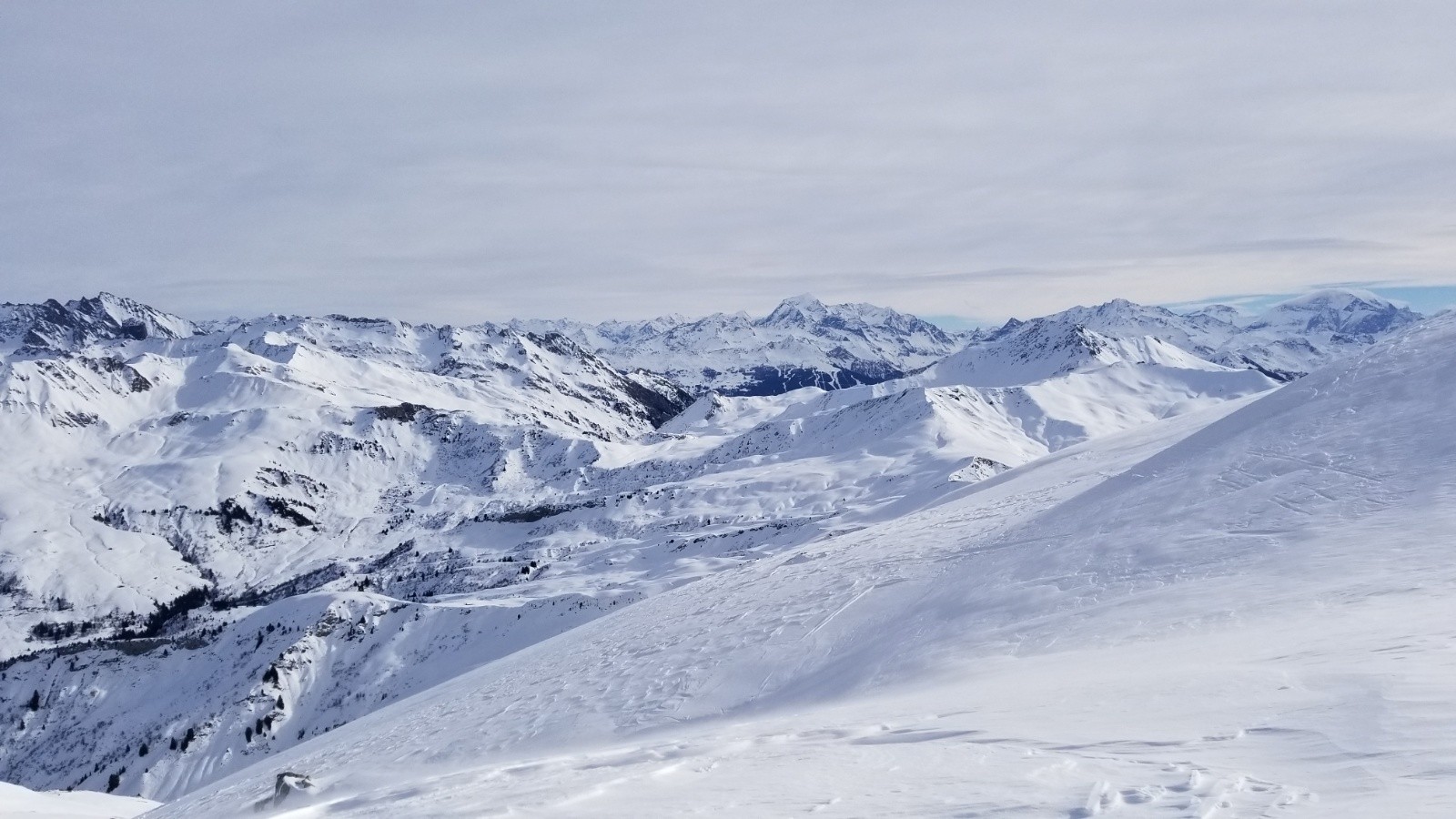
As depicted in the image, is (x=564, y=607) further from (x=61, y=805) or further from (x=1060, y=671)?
(x=1060, y=671)

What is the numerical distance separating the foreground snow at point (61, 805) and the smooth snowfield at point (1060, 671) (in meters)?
9.25

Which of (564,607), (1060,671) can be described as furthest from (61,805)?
(564,607)

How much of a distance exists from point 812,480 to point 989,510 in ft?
484

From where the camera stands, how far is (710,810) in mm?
10273

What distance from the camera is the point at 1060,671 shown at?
14883 mm

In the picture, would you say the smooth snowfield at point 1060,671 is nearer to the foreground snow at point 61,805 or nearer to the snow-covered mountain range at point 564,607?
the snow-covered mountain range at point 564,607

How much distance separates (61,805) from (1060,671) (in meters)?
41.0

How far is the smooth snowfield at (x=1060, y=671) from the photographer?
9047 millimetres

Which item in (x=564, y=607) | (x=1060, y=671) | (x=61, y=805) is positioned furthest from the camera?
(x=564, y=607)

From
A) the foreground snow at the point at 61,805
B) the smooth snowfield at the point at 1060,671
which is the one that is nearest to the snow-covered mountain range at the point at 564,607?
the smooth snowfield at the point at 1060,671

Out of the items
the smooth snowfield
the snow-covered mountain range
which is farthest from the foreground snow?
the smooth snowfield

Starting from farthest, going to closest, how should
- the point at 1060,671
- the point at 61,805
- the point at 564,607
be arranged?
the point at 564,607 < the point at 61,805 < the point at 1060,671

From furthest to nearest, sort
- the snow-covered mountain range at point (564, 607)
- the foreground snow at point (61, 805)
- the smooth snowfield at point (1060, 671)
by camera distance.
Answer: the foreground snow at point (61, 805) < the snow-covered mountain range at point (564, 607) < the smooth snowfield at point (1060, 671)

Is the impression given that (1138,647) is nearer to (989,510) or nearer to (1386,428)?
(1386,428)
